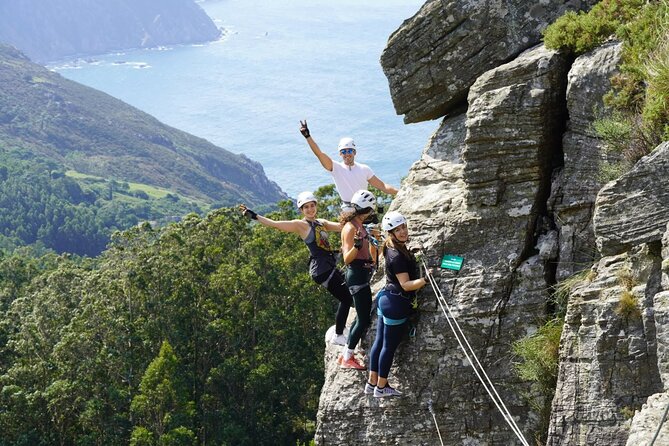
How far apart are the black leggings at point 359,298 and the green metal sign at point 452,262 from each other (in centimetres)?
102

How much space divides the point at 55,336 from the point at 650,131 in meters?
36.0

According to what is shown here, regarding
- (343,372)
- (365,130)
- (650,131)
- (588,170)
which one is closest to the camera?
(650,131)

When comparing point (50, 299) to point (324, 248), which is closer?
point (324, 248)

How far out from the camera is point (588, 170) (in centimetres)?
1037

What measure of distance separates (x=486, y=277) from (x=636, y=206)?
8.66 feet

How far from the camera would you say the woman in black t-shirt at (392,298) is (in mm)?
10867

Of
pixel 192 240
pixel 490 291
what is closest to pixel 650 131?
pixel 490 291

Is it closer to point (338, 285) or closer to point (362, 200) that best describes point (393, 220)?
point (362, 200)

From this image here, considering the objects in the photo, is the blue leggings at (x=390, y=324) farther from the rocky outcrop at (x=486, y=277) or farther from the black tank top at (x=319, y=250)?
the black tank top at (x=319, y=250)

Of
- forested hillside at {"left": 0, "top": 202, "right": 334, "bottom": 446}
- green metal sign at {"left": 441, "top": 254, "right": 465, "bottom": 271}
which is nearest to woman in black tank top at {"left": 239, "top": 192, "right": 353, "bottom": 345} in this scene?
green metal sign at {"left": 441, "top": 254, "right": 465, "bottom": 271}

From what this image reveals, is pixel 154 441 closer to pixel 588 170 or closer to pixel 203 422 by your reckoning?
pixel 203 422

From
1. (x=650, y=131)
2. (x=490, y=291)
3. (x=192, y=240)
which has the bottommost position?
(x=490, y=291)

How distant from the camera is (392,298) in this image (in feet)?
36.1

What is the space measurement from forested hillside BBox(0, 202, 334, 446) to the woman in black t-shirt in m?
24.4
